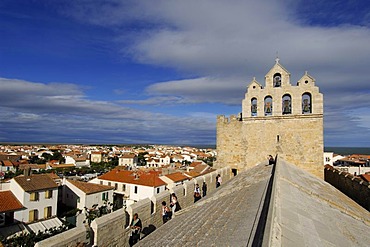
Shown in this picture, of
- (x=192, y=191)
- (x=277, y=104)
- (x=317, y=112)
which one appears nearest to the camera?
(x=192, y=191)

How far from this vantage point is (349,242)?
4227 millimetres

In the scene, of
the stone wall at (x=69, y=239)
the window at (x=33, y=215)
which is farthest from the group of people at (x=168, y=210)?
the window at (x=33, y=215)

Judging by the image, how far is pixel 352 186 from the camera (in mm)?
12469

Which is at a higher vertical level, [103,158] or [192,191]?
[192,191]

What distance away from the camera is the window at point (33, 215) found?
92.2 feet

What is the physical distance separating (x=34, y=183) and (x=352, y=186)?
30.4 metres

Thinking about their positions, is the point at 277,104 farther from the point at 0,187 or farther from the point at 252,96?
the point at 0,187

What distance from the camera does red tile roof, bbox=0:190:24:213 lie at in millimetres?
25562

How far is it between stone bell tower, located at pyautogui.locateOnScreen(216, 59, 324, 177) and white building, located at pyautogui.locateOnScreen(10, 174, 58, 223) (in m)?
21.9

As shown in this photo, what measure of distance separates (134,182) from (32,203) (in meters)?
13.8

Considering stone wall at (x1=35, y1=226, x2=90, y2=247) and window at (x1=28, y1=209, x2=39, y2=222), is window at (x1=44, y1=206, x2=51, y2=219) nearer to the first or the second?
window at (x1=28, y1=209, x2=39, y2=222)

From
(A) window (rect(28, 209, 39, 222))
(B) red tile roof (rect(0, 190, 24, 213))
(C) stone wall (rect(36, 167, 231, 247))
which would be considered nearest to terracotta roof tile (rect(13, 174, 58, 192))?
(B) red tile roof (rect(0, 190, 24, 213))

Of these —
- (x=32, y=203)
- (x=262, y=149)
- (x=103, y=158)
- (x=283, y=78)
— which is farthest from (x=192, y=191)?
(x=103, y=158)

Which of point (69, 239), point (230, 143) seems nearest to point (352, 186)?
point (230, 143)
